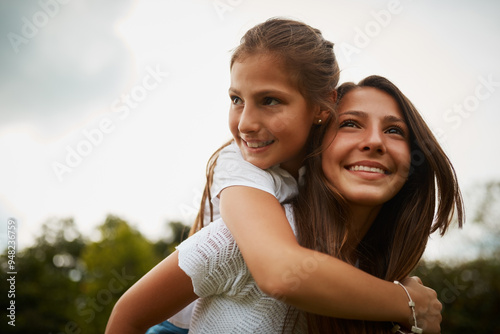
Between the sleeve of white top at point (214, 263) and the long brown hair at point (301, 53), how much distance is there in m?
0.89

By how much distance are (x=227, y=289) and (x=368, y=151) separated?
0.99 m

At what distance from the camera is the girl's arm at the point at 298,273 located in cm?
167

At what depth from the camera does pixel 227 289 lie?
2.06 m

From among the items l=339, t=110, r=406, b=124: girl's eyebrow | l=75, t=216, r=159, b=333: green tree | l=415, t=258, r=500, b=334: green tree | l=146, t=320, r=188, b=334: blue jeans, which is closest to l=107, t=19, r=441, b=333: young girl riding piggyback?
l=339, t=110, r=406, b=124: girl's eyebrow

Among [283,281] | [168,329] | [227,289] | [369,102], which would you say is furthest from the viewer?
[168,329]

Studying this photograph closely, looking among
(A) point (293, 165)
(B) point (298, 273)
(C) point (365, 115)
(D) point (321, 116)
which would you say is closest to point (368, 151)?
(C) point (365, 115)

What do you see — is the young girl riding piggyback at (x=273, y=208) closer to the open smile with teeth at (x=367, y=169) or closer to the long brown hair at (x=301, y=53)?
the long brown hair at (x=301, y=53)

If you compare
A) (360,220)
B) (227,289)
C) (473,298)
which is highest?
(227,289)

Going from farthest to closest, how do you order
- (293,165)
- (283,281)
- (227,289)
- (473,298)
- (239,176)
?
(473,298), (293,165), (239,176), (227,289), (283,281)

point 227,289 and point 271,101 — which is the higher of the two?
point 271,101

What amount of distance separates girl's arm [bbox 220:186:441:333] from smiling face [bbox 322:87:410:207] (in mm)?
493

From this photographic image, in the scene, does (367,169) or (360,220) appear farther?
(360,220)

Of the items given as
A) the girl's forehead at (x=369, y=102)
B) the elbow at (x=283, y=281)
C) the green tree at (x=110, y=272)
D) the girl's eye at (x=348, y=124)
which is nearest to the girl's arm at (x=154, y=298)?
the elbow at (x=283, y=281)

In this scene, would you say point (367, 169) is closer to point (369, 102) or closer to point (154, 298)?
point (369, 102)
